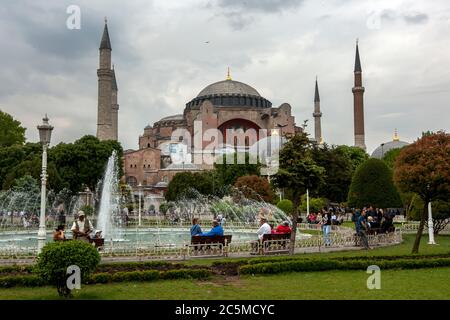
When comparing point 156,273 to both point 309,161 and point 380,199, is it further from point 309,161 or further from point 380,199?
point 380,199

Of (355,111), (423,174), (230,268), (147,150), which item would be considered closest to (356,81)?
(355,111)

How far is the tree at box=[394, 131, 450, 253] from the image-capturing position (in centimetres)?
1273

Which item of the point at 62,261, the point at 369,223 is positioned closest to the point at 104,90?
the point at 369,223

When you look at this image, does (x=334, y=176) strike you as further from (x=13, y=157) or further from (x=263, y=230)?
(x=263, y=230)

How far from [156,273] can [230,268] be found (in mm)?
1713

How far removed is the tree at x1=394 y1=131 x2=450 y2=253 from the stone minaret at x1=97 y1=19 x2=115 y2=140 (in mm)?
49422

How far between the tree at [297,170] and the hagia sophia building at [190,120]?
47.3 meters

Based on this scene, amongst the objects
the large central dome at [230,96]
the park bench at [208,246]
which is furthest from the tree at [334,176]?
the large central dome at [230,96]

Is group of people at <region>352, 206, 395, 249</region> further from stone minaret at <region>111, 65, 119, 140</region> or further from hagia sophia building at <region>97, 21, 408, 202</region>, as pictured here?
stone minaret at <region>111, 65, 119, 140</region>

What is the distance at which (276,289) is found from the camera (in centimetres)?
788

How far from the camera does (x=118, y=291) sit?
7781 mm
